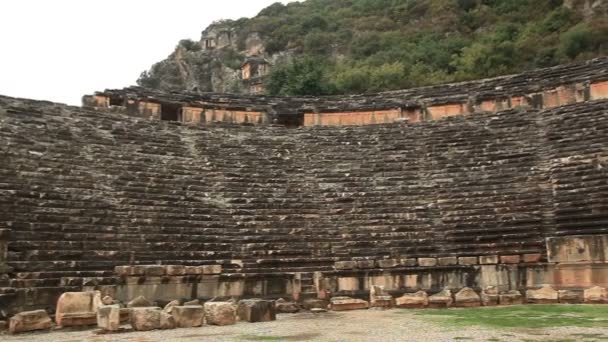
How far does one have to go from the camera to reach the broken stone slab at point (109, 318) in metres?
8.08

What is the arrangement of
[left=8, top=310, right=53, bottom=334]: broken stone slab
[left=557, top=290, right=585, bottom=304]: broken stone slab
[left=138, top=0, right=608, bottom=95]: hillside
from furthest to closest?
[left=138, top=0, right=608, bottom=95]: hillside, [left=557, top=290, right=585, bottom=304]: broken stone slab, [left=8, top=310, right=53, bottom=334]: broken stone slab

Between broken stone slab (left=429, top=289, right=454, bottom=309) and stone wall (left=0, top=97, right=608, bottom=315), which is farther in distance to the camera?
stone wall (left=0, top=97, right=608, bottom=315)

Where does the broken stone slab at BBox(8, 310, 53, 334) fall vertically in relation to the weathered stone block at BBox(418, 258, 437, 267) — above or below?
below

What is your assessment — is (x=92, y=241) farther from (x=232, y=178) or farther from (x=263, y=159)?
(x=263, y=159)

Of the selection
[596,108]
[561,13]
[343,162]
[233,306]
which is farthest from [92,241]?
[561,13]

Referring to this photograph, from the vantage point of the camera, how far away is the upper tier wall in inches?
748

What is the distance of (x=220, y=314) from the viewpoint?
8789 millimetres

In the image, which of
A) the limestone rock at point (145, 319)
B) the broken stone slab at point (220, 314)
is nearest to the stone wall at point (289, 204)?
Result: the limestone rock at point (145, 319)

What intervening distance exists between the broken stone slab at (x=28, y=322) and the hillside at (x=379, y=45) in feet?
80.4

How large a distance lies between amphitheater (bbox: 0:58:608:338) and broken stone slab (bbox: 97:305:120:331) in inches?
45.1

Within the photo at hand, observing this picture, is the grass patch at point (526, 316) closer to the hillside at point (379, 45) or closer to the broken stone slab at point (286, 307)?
the broken stone slab at point (286, 307)

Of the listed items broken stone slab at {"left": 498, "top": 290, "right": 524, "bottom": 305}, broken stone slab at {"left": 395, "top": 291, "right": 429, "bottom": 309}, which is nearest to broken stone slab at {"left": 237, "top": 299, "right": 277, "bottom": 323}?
broken stone slab at {"left": 395, "top": 291, "right": 429, "bottom": 309}

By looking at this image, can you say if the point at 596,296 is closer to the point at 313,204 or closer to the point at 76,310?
the point at 313,204

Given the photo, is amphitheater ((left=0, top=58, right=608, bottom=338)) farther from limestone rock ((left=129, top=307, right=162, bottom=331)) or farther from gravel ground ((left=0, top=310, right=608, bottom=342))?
gravel ground ((left=0, top=310, right=608, bottom=342))
